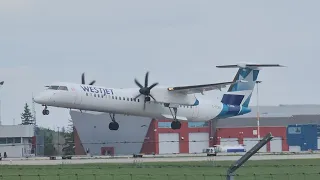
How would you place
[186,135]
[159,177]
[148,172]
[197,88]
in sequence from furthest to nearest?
[186,135] → [197,88] → [148,172] → [159,177]

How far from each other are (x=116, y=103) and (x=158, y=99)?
660 centimetres

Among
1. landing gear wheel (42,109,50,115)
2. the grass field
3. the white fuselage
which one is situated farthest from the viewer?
the white fuselage

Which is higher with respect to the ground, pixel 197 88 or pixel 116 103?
pixel 197 88

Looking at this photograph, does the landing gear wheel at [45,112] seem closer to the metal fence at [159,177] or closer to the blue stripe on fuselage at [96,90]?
the blue stripe on fuselage at [96,90]

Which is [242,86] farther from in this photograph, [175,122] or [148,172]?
[148,172]

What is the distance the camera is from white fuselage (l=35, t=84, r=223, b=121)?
74.2 meters

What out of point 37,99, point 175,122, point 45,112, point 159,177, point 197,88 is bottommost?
point 159,177

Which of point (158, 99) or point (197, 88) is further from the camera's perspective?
point (197, 88)

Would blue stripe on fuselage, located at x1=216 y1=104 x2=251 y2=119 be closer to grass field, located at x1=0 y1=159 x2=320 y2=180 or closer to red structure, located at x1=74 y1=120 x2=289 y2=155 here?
grass field, located at x1=0 y1=159 x2=320 y2=180

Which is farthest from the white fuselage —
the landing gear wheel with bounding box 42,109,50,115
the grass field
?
the grass field

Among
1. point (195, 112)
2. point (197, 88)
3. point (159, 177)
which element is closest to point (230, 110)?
point (195, 112)

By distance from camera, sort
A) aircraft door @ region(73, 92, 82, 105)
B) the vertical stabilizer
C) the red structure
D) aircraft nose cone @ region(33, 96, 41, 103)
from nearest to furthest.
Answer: aircraft nose cone @ region(33, 96, 41, 103)
aircraft door @ region(73, 92, 82, 105)
the vertical stabilizer
the red structure

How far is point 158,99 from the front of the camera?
8394 centimetres

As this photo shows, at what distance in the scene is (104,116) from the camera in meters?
130
